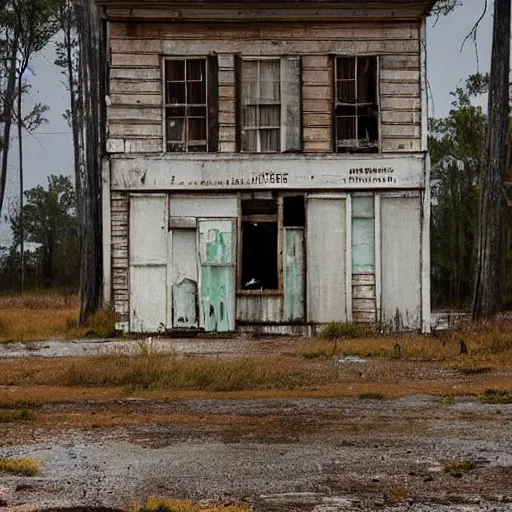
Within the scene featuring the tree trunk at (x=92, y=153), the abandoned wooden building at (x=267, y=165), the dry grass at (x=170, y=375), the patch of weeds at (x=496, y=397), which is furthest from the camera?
the tree trunk at (x=92, y=153)

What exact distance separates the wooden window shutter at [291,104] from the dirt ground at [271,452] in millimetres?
8772

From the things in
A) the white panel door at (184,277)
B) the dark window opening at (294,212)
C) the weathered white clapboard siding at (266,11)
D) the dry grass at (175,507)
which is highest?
the weathered white clapboard siding at (266,11)

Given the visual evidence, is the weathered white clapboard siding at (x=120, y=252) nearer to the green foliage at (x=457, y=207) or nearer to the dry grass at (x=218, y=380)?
the dry grass at (x=218, y=380)

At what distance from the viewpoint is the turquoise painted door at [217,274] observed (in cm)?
1766

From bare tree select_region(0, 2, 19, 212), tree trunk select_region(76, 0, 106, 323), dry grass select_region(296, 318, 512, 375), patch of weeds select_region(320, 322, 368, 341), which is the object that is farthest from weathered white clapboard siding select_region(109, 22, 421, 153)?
bare tree select_region(0, 2, 19, 212)

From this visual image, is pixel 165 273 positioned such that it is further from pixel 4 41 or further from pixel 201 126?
pixel 4 41

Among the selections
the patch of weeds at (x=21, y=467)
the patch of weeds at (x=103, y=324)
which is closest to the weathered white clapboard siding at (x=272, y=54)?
the patch of weeds at (x=103, y=324)

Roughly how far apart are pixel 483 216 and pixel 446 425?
1223cm

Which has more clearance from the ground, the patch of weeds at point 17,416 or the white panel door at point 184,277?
the white panel door at point 184,277

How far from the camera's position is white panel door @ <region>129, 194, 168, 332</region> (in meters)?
17.6

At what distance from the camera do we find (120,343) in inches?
636

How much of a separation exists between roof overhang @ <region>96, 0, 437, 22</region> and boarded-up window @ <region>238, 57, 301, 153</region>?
0.87m

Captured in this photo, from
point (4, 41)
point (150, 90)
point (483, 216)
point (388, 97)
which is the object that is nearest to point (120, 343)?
point (150, 90)

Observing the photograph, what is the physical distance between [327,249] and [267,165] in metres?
1.99
